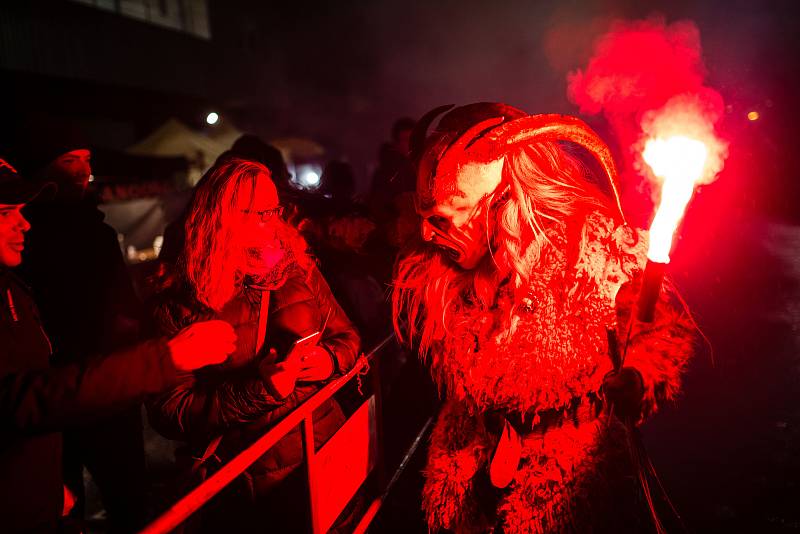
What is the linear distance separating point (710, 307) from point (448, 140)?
12.1 ft

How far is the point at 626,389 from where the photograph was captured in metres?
1.79

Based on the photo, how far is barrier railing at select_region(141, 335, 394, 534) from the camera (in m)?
1.48

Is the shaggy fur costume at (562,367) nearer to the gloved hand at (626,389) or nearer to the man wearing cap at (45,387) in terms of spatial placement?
the gloved hand at (626,389)

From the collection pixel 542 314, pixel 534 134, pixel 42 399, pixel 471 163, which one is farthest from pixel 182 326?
pixel 534 134

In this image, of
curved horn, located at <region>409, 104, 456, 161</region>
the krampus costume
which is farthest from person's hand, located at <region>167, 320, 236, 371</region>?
curved horn, located at <region>409, 104, 456, 161</region>

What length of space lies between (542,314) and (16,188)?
7.62 ft

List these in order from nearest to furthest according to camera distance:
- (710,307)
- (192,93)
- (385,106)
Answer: (710,307)
(192,93)
(385,106)

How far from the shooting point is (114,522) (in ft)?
10.6

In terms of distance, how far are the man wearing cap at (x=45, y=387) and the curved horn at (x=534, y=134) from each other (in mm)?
1240

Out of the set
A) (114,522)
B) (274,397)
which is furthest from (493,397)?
(114,522)

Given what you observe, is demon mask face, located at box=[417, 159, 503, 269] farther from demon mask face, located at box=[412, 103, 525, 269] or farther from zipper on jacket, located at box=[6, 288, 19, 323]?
zipper on jacket, located at box=[6, 288, 19, 323]

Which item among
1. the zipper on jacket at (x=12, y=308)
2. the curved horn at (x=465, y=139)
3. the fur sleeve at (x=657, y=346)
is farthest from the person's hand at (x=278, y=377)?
the fur sleeve at (x=657, y=346)

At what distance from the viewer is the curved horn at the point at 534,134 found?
1741mm

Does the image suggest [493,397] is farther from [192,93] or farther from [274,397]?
[192,93]
